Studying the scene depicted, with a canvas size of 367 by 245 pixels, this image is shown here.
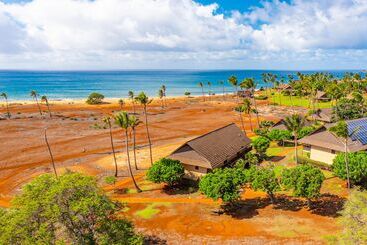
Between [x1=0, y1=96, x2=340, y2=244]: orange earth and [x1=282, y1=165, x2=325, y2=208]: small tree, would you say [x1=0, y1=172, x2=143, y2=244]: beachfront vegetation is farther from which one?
[x1=282, y1=165, x2=325, y2=208]: small tree

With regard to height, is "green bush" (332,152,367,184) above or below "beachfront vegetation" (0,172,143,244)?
below

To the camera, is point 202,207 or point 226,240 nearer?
point 226,240

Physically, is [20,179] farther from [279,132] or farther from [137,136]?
[279,132]

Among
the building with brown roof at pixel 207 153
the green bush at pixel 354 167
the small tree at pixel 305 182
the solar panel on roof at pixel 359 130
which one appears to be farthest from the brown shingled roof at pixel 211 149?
the solar panel on roof at pixel 359 130

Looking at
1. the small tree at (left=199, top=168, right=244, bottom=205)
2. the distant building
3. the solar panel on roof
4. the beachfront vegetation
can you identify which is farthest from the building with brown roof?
the beachfront vegetation

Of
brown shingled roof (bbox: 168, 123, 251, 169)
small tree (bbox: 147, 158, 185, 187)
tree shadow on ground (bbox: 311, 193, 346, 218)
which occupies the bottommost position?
tree shadow on ground (bbox: 311, 193, 346, 218)

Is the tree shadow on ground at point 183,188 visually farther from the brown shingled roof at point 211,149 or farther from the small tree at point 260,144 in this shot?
the small tree at point 260,144

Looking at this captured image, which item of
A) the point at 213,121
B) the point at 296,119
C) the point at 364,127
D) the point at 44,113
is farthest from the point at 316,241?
the point at 44,113

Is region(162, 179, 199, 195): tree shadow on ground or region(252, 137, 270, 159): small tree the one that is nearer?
region(162, 179, 199, 195): tree shadow on ground
